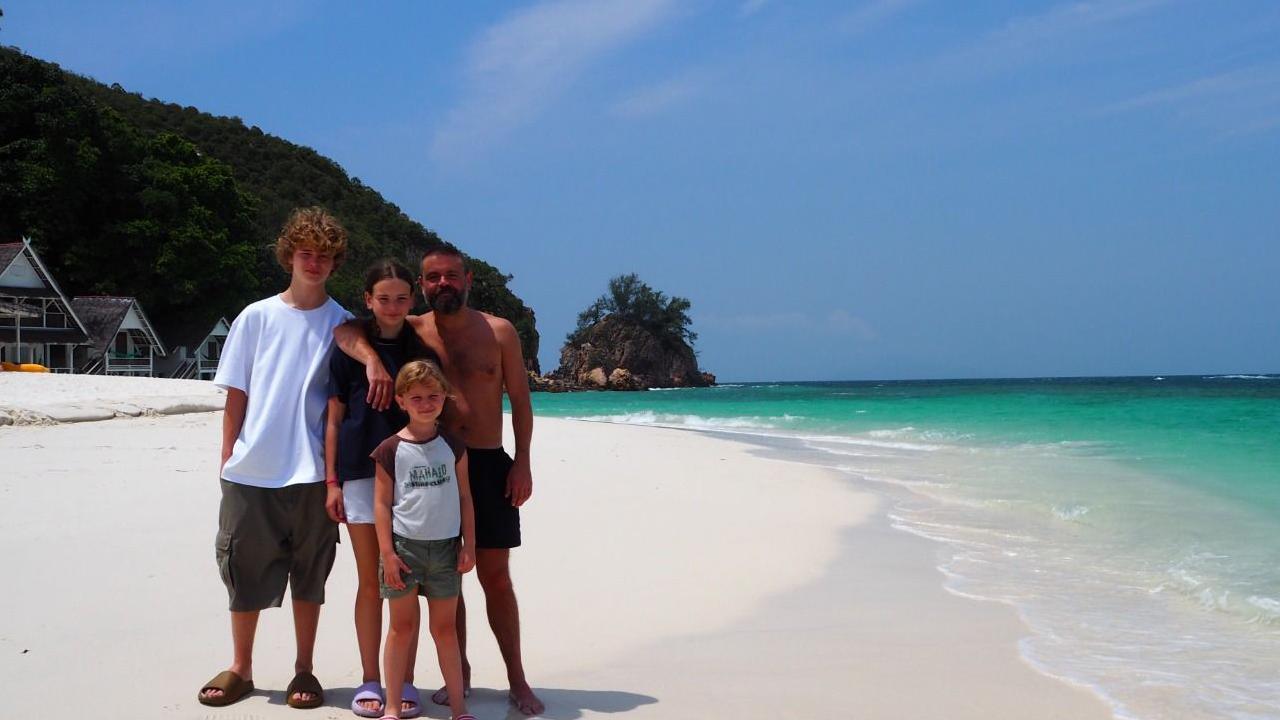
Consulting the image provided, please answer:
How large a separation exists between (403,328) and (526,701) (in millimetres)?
1352

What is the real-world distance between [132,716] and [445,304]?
1.65 metres

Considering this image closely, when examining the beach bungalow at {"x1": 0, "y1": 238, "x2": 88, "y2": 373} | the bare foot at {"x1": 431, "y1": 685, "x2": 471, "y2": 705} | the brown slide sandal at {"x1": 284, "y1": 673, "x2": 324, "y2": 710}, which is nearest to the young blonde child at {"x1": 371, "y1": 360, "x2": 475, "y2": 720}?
the bare foot at {"x1": 431, "y1": 685, "x2": 471, "y2": 705}

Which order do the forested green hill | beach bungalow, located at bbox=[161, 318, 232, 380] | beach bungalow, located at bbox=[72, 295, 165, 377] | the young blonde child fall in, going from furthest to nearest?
beach bungalow, located at bbox=[161, 318, 232, 380] < the forested green hill < beach bungalow, located at bbox=[72, 295, 165, 377] < the young blonde child

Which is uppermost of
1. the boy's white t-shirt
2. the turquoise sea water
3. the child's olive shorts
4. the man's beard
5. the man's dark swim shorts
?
the man's beard

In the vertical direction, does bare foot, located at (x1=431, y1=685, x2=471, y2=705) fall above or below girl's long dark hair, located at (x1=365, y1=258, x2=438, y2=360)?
below

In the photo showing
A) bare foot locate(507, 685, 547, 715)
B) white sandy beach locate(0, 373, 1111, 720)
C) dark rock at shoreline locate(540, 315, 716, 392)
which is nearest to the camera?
bare foot locate(507, 685, 547, 715)

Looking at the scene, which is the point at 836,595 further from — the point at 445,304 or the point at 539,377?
the point at 539,377

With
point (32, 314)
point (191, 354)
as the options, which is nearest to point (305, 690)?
point (32, 314)

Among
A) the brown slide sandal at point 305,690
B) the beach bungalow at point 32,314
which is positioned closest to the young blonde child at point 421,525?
the brown slide sandal at point 305,690

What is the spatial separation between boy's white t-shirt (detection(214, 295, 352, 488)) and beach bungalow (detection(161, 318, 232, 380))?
3679 cm

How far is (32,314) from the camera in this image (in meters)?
28.7

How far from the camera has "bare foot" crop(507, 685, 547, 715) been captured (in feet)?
10.4

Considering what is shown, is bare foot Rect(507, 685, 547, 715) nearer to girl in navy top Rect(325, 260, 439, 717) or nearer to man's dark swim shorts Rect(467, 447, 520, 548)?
girl in navy top Rect(325, 260, 439, 717)

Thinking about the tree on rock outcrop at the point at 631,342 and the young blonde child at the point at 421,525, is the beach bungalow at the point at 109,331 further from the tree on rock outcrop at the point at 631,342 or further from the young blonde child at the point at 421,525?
the tree on rock outcrop at the point at 631,342
